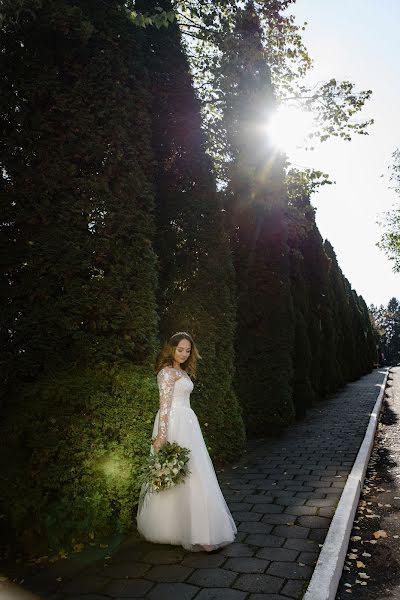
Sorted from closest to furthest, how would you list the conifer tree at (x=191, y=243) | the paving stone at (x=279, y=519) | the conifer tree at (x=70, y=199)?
the conifer tree at (x=70, y=199), the paving stone at (x=279, y=519), the conifer tree at (x=191, y=243)

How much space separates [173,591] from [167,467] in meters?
1.07

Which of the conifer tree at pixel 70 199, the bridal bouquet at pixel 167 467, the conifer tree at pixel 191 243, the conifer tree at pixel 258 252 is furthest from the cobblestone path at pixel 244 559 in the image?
the conifer tree at pixel 258 252

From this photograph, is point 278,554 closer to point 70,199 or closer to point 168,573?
point 168,573

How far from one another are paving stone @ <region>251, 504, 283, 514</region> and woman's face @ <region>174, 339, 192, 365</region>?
2.44 meters

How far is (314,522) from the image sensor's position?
17.7 ft

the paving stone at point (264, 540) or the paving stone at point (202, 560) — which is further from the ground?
the paving stone at point (202, 560)

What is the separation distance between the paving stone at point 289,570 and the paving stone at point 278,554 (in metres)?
0.10

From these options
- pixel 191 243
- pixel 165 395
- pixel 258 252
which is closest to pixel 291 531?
pixel 165 395

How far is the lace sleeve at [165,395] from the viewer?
4785mm

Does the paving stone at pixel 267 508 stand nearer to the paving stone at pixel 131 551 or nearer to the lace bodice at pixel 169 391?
the paving stone at pixel 131 551

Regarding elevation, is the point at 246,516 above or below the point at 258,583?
above

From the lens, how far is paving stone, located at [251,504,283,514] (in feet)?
19.3

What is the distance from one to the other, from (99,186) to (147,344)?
6.51 feet

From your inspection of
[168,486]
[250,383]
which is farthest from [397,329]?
[168,486]
